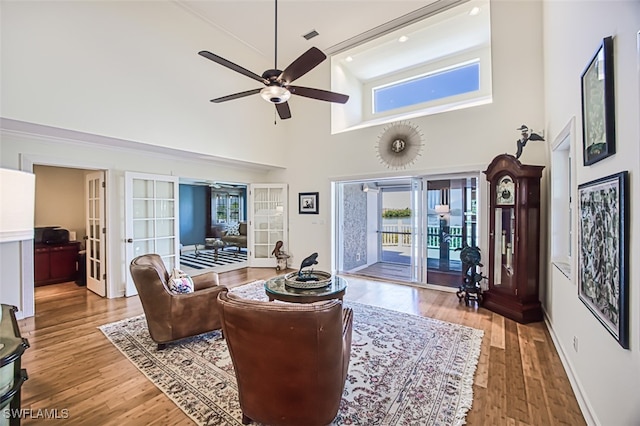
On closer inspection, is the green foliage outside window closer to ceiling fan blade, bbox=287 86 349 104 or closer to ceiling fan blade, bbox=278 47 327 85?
ceiling fan blade, bbox=287 86 349 104

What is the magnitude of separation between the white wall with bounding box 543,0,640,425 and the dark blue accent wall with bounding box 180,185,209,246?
377 inches

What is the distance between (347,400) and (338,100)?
112 inches

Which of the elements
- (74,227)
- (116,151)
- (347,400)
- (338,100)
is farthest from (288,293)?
(74,227)

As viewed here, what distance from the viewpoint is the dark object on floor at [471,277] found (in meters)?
4.12

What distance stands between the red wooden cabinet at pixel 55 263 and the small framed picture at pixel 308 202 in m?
4.73

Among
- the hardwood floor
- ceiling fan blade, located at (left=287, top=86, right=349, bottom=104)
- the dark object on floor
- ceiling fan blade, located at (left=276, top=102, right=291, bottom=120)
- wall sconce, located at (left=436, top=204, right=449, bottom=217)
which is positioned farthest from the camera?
wall sconce, located at (left=436, top=204, right=449, bottom=217)

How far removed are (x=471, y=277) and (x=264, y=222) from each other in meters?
4.71

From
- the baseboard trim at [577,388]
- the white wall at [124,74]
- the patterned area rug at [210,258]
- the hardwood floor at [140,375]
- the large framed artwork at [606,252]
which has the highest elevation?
the white wall at [124,74]

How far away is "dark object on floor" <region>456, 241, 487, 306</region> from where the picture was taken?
412 centimetres

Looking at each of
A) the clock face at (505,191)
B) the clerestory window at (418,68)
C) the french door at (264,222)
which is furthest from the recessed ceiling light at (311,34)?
the clock face at (505,191)

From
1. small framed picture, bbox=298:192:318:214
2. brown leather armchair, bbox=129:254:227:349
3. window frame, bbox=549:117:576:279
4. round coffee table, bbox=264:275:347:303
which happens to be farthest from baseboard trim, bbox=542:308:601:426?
small framed picture, bbox=298:192:318:214

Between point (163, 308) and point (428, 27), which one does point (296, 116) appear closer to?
point (428, 27)

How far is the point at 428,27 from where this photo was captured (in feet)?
15.7

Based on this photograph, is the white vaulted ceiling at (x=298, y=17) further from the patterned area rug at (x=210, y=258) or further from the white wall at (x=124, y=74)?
the patterned area rug at (x=210, y=258)
